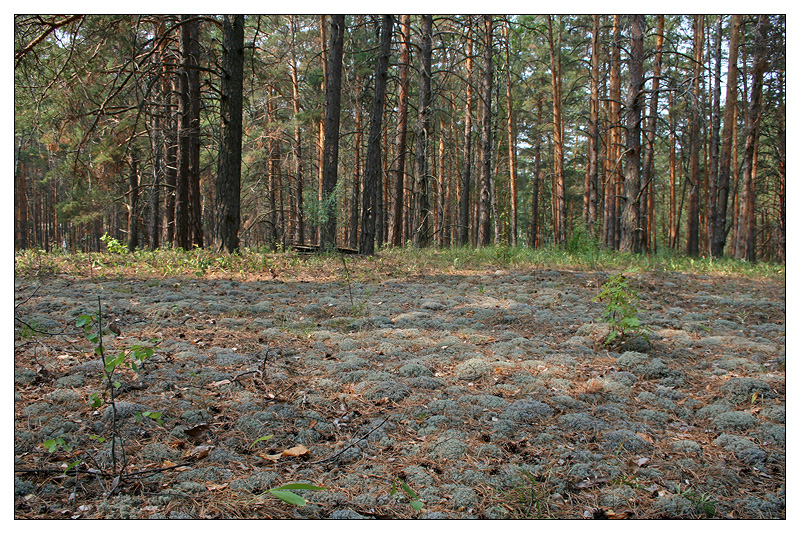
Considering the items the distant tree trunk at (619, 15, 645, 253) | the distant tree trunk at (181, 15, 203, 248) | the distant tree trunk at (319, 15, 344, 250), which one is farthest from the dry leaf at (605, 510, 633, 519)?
the distant tree trunk at (181, 15, 203, 248)

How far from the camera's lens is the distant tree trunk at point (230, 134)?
8164 millimetres

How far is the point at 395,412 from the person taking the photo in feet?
9.72

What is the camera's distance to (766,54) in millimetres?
11680

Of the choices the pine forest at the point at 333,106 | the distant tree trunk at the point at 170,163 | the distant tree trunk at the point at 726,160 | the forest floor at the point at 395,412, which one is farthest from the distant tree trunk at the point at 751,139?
the distant tree trunk at the point at 170,163

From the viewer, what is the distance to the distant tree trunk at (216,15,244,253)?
26.8 feet

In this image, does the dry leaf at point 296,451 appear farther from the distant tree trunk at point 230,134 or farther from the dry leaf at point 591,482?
the distant tree trunk at point 230,134

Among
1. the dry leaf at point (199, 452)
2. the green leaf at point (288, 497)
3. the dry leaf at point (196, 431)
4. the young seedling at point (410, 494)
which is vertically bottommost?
the young seedling at point (410, 494)

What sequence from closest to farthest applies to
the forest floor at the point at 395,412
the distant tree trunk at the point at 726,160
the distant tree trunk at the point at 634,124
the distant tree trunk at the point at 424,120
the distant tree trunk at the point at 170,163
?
the forest floor at the point at 395,412 → the distant tree trunk at the point at 634,124 → the distant tree trunk at the point at 170,163 → the distant tree trunk at the point at 424,120 → the distant tree trunk at the point at 726,160

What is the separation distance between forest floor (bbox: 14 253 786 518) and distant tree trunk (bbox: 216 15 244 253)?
289 cm

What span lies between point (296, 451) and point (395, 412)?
75 cm

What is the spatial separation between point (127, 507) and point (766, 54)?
15.8 m

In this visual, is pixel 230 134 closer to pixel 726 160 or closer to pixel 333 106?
pixel 333 106

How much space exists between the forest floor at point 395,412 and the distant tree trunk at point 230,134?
2.89 meters

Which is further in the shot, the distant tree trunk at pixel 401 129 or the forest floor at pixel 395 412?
the distant tree trunk at pixel 401 129
